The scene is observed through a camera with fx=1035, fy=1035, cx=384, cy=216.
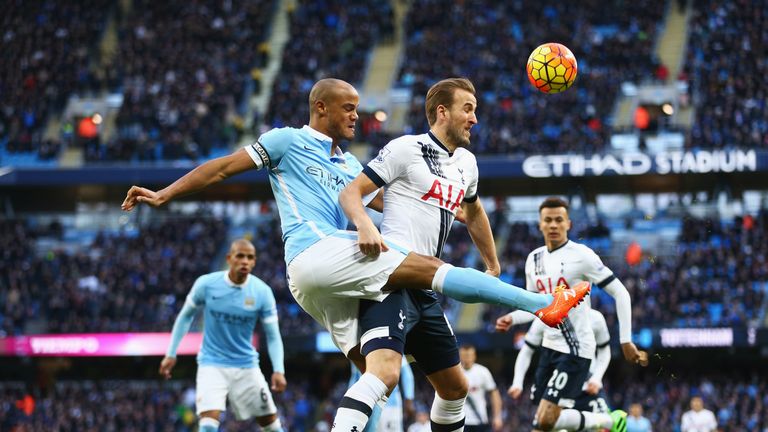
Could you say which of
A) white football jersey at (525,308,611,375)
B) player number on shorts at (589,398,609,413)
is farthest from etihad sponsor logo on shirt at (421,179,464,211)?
player number on shorts at (589,398,609,413)

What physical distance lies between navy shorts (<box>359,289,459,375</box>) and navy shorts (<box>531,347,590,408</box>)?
3.03 metres

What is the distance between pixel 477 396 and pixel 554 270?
411 centimetres

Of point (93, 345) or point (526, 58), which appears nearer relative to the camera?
point (93, 345)

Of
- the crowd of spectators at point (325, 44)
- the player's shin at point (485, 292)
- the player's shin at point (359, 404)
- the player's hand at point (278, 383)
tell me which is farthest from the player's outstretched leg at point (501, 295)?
the crowd of spectators at point (325, 44)

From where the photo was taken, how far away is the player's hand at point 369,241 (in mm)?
6035

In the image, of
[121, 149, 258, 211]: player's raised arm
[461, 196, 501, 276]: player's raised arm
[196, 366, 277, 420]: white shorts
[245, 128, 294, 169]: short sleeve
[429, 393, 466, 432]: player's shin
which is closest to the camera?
Answer: [121, 149, 258, 211]: player's raised arm

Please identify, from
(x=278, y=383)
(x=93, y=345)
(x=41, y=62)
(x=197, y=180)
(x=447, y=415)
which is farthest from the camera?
(x=41, y=62)

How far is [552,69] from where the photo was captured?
930 cm

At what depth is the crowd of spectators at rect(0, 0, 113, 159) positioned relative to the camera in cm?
3778

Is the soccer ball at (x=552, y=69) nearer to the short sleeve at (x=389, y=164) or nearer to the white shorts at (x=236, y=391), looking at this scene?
the short sleeve at (x=389, y=164)

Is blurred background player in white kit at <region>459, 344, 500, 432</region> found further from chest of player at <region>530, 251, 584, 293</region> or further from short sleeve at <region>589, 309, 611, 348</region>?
chest of player at <region>530, 251, 584, 293</region>

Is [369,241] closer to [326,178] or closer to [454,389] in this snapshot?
[326,178]

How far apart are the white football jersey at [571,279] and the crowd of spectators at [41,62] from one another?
30.4 metres

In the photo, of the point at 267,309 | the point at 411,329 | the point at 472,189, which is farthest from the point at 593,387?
the point at 411,329
